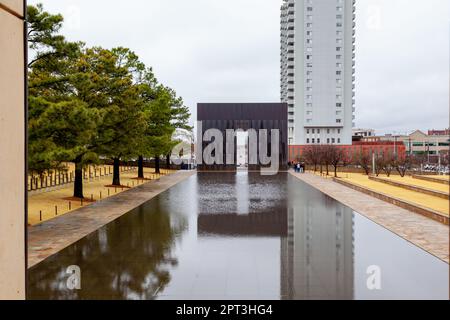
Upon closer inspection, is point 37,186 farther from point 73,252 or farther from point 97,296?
point 97,296

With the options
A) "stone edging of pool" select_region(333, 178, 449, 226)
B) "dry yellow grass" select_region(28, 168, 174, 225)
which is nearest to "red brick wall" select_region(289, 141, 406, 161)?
"stone edging of pool" select_region(333, 178, 449, 226)

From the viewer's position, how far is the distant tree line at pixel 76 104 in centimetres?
1438

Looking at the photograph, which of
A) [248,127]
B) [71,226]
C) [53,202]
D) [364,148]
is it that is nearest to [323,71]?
[364,148]


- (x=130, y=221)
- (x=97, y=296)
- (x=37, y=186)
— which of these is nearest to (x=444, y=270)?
(x=97, y=296)

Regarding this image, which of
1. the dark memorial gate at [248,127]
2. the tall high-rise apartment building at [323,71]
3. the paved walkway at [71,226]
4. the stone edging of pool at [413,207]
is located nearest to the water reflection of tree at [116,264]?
the paved walkway at [71,226]

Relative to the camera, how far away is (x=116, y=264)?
10.3 m

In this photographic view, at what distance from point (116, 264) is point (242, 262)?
132 inches

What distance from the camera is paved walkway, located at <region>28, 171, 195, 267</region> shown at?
11.8m

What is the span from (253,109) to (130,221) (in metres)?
53.1
